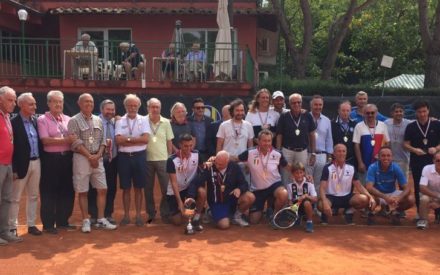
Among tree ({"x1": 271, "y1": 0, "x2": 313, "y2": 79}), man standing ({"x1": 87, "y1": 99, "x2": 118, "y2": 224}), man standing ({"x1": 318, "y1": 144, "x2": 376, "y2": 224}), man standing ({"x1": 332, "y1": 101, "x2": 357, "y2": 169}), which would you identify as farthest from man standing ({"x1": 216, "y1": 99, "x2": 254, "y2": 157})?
tree ({"x1": 271, "y1": 0, "x2": 313, "y2": 79})

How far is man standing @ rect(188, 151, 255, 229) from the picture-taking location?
21.6 feet

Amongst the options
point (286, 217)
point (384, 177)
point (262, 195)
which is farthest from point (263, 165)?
point (384, 177)

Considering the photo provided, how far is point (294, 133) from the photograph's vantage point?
6859 mm

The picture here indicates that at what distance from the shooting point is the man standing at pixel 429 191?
6715mm

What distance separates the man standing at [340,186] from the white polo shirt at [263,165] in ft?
2.13

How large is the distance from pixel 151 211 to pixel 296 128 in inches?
94.4

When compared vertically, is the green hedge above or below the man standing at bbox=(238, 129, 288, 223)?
above

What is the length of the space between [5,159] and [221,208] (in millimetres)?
2795

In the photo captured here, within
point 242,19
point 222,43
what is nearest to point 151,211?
point 222,43

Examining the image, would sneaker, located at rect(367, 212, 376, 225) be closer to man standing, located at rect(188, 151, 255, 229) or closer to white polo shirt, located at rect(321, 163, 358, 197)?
white polo shirt, located at rect(321, 163, 358, 197)

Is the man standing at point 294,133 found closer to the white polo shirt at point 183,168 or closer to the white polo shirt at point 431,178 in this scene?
the white polo shirt at point 183,168

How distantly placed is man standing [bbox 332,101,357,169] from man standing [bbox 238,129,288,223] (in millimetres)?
1044

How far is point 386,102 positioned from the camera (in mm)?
10914

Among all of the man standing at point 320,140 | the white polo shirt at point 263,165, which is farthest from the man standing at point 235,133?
the man standing at point 320,140
